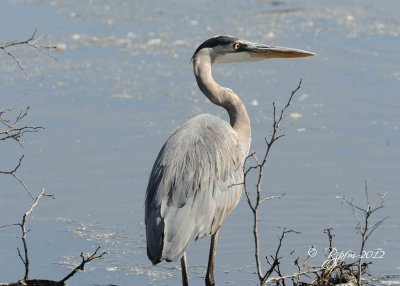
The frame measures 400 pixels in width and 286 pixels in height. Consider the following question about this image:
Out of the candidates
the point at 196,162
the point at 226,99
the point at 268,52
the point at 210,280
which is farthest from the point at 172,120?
the point at 210,280

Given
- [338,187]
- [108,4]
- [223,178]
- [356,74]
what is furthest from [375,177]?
[108,4]

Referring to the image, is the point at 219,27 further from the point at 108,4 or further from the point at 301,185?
the point at 301,185

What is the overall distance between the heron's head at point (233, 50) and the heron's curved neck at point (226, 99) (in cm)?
6

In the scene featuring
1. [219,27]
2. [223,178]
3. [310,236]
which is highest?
[219,27]

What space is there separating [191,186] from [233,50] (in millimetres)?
1527

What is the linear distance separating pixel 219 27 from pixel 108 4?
1.70 metres

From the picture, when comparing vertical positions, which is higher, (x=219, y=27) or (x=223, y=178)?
(x=219, y=27)

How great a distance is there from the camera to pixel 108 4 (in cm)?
1148

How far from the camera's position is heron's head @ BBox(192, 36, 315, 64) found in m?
6.26

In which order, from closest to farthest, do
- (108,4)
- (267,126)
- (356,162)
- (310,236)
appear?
(310,236)
(356,162)
(267,126)
(108,4)

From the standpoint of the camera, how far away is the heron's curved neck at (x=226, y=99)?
6008mm

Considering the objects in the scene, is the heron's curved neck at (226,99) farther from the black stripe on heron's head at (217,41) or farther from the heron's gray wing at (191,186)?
the heron's gray wing at (191,186)

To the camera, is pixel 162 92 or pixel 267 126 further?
pixel 162 92

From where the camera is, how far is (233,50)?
6344 millimetres
